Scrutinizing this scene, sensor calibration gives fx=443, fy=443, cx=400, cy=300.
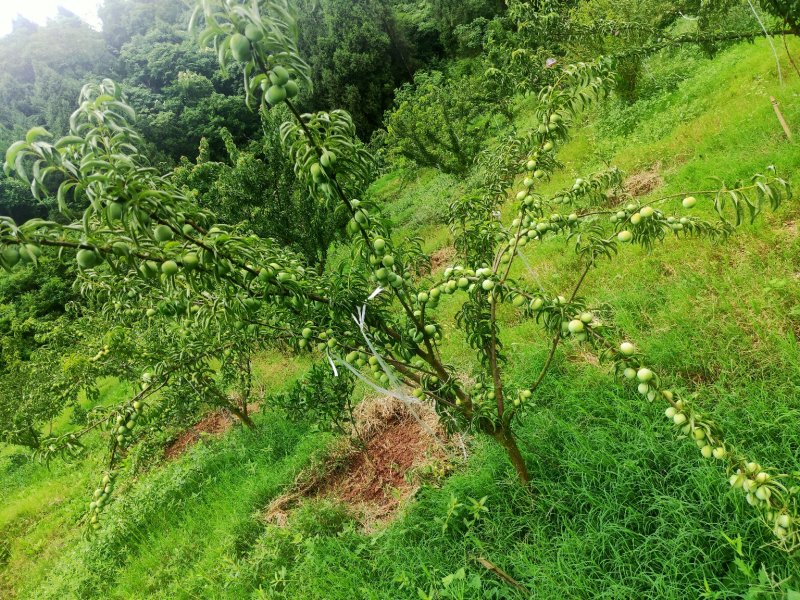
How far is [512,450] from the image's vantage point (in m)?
2.27

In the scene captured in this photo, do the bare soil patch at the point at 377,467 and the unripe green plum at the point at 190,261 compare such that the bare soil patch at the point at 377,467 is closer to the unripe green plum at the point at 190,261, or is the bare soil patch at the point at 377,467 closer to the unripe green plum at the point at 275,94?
the unripe green plum at the point at 190,261

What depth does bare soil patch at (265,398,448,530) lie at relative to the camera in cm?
313

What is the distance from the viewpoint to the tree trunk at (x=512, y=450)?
7.19ft

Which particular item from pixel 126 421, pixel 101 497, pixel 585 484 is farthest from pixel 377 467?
pixel 126 421

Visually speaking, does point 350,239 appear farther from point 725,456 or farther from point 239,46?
point 725,456

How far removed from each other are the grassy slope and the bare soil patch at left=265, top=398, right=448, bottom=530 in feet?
0.70

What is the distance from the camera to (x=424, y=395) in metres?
2.05

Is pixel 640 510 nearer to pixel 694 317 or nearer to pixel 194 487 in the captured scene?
pixel 694 317

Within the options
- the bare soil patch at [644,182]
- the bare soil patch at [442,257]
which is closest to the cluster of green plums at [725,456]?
the bare soil patch at [644,182]

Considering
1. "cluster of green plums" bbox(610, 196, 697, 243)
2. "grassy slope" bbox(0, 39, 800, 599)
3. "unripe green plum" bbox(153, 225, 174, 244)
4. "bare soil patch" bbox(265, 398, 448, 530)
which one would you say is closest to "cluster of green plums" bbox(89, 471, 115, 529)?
Result: "grassy slope" bbox(0, 39, 800, 599)

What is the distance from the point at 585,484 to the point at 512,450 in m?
0.40

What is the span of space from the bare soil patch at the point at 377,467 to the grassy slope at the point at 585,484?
0.21m

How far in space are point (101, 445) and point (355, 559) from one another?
22.4ft

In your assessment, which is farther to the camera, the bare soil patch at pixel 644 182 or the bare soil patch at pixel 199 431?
the bare soil patch at pixel 199 431
